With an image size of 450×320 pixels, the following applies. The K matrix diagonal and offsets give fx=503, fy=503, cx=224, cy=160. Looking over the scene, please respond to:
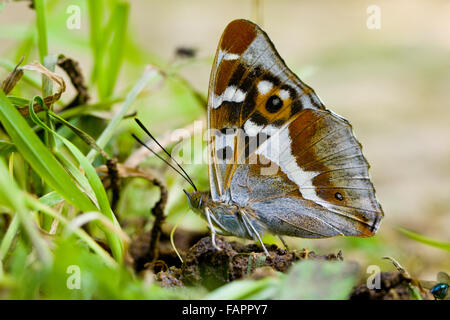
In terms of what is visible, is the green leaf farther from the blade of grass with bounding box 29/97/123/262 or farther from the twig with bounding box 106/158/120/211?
the twig with bounding box 106/158/120/211

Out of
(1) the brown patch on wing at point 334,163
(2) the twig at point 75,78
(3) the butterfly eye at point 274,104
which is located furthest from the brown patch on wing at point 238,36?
(2) the twig at point 75,78

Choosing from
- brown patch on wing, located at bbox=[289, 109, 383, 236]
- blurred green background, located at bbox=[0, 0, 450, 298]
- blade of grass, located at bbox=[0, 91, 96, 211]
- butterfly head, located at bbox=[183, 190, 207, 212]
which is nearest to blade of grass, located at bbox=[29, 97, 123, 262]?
blade of grass, located at bbox=[0, 91, 96, 211]

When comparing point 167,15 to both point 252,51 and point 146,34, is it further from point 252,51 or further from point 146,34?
point 252,51

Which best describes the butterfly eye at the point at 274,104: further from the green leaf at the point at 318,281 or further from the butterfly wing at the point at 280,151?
the green leaf at the point at 318,281

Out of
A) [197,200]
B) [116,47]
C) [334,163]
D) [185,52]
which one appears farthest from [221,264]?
[185,52]

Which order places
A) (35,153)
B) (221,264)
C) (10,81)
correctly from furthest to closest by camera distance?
1. (10,81)
2. (221,264)
3. (35,153)

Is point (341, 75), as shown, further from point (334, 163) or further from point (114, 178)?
point (114, 178)
